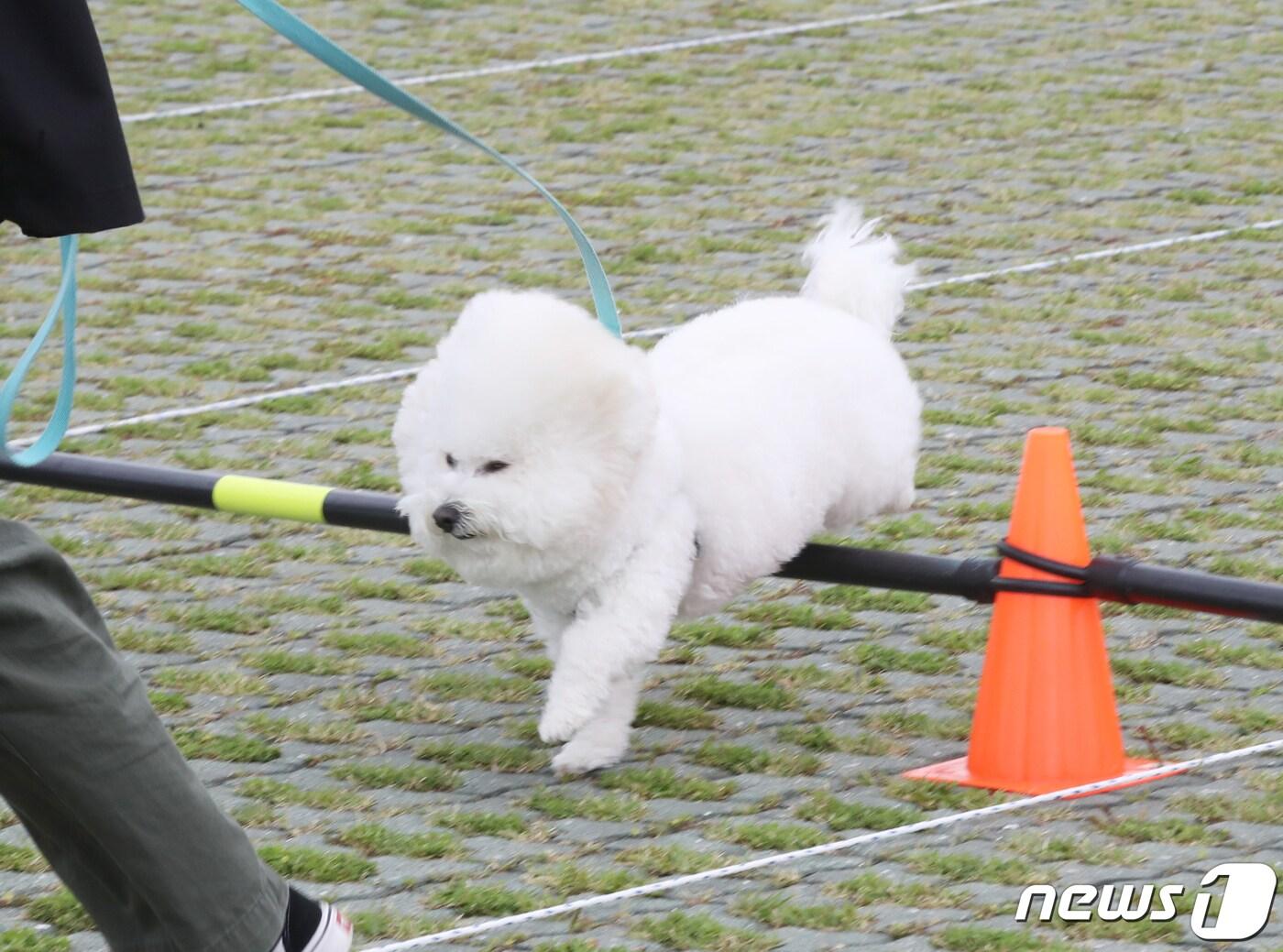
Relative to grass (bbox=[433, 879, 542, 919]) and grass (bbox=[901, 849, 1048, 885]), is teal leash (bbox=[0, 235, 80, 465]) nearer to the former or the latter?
grass (bbox=[433, 879, 542, 919])

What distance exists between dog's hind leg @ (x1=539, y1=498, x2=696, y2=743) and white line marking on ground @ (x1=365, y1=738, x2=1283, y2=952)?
0.43 metres

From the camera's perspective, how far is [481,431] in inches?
149

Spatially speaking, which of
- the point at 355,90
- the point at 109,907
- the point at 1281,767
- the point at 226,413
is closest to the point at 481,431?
the point at 109,907

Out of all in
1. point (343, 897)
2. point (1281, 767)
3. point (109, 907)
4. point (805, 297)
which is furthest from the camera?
point (805, 297)

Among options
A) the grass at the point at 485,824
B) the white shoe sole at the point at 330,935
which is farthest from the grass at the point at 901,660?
the white shoe sole at the point at 330,935

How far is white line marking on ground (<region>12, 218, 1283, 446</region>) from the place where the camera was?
6.51m

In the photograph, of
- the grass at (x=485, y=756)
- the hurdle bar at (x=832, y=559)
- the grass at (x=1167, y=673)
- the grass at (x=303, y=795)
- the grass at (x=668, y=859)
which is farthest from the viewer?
the grass at (x=1167, y=673)

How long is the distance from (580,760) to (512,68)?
6.98 m

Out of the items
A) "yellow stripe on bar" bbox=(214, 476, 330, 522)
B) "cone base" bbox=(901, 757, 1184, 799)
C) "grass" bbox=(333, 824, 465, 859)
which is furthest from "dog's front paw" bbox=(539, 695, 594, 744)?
"yellow stripe on bar" bbox=(214, 476, 330, 522)

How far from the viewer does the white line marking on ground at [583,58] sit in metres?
10.1

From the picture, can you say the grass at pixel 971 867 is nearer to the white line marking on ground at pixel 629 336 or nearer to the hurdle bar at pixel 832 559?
the hurdle bar at pixel 832 559

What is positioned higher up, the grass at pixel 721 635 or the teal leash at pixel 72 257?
the teal leash at pixel 72 257

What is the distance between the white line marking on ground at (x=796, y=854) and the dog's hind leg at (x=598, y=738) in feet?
1.62

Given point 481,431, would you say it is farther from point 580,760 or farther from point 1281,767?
point 1281,767
